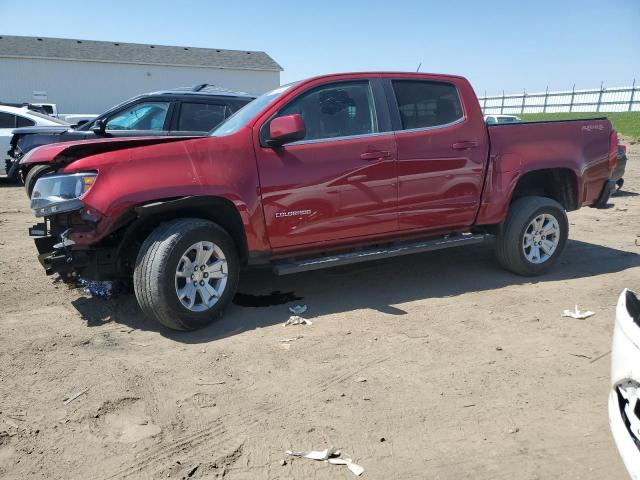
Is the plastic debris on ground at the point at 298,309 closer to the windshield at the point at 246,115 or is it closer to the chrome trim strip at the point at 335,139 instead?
the chrome trim strip at the point at 335,139

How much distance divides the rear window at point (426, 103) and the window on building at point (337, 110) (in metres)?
0.35

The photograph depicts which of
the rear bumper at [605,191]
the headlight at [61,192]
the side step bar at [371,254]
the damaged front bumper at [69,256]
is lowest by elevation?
the side step bar at [371,254]

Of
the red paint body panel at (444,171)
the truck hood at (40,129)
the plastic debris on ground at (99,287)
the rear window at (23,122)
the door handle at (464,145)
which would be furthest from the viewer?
the rear window at (23,122)

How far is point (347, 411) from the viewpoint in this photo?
121 inches

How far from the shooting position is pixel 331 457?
2.66m

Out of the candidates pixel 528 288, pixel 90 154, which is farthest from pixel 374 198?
pixel 90 154

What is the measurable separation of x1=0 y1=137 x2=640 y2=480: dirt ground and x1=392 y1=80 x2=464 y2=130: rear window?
64.9 inches

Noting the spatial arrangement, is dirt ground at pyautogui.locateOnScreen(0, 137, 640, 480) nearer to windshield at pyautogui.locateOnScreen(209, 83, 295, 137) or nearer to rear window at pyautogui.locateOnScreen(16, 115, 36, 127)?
windshield at pyautogui.locateOnScreen(209, 83, 295, 137)

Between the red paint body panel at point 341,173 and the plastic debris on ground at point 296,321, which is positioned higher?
the red paint body panel at point 341,173

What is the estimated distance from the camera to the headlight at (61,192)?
3.93 m

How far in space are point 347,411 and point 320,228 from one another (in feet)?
6.17

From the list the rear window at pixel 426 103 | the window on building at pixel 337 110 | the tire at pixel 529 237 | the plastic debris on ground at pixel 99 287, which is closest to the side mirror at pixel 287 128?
the window on building at pixel 337 110

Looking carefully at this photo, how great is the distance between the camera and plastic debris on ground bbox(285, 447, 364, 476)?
2.57 metres

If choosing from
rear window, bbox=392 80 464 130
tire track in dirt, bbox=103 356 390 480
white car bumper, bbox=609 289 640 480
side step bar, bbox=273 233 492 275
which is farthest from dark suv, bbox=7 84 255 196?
white car bumper, bbox=609 289 640 480
